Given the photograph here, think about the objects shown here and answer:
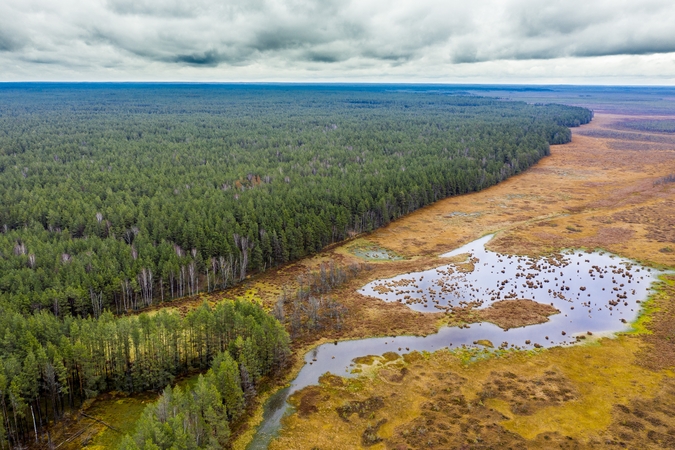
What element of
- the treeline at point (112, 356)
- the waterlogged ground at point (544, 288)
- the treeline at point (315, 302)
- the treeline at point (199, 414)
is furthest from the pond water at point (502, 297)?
the treeline at point (112, 356)

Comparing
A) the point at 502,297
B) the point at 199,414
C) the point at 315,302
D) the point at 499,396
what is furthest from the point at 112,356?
the point at 502,297

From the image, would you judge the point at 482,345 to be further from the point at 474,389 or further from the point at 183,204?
the point at 183,204

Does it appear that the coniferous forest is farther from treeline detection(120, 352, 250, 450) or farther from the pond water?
the pond water

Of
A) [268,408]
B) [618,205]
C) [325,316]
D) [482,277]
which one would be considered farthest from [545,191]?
[268,408]

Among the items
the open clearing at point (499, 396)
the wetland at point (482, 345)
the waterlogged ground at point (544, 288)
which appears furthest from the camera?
the waterlogged ground at point (544, 288)

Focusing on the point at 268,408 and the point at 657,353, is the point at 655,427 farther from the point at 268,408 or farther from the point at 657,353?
the point at 268,408

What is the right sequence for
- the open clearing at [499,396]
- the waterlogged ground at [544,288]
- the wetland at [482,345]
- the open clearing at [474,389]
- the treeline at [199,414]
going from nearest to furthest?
the treeline at [199,414] < the open clearing at [499,396] < the open clearing at [474,389] < the wetland at [482,345] < the waterlogged ground at [544,288]

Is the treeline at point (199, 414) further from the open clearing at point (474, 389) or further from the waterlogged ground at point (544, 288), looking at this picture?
the waterlogged ground at point (544, 288)
